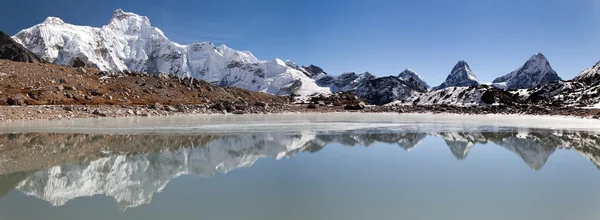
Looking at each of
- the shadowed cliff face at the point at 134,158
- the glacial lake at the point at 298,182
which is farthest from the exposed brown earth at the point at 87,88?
the glacial lake at the point at 298,182

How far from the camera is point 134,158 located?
17250 mm

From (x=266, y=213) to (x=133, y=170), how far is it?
781cm

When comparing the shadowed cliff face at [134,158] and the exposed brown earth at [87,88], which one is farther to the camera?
the exposed brown earth at [87,88]


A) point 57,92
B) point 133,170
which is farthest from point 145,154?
point 57,92

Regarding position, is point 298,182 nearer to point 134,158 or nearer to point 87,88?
point 134,158

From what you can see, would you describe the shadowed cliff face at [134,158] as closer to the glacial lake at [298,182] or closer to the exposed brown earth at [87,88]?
the glacial lake at [298,182]

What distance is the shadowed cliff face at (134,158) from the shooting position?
456 inches

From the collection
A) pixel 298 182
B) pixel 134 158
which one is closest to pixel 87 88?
pixel 134 158

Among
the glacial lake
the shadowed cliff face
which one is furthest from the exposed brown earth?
the glacial lake

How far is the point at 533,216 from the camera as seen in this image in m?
8.45

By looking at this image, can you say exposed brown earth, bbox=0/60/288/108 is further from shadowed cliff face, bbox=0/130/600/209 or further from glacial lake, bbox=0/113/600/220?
glacial lake, bbox=0/113/600/220

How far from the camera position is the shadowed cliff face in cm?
1159

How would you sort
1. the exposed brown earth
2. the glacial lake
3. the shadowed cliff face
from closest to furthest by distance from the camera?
1. the glacial lake
2. the shadowed cliff face
3. the exposed brown earth

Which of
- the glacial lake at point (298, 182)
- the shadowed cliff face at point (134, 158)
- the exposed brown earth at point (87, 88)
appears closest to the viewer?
the glacial lake at point (298, 182)
